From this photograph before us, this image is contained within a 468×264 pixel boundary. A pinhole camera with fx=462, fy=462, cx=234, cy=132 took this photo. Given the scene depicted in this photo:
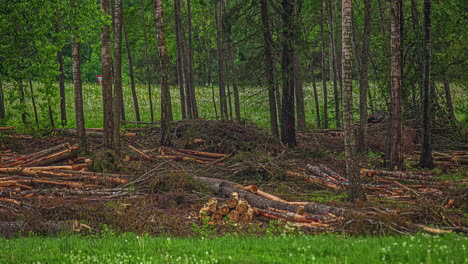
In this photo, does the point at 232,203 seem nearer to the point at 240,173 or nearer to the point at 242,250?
the point at 242,250

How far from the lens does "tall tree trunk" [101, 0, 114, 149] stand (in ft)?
62.5

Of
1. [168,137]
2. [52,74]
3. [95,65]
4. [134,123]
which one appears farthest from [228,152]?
[95,65]

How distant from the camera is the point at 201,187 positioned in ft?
47.1

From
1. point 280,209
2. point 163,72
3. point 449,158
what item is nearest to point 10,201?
point 280,209

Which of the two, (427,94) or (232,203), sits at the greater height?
(427,94)

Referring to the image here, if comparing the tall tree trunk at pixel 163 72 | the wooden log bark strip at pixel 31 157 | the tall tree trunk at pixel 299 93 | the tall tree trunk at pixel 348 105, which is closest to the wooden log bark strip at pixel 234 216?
the tall tree trunk at pixel 348 105

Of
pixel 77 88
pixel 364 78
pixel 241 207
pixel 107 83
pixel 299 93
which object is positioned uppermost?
pixel 107 83

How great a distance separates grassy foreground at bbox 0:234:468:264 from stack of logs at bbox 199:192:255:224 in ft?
7.94

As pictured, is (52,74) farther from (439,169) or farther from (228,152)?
(439,169)

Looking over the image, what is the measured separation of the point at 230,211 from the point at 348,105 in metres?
4.27

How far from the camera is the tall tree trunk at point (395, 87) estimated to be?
16.6m

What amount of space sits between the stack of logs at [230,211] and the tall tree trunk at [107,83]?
9.34 m

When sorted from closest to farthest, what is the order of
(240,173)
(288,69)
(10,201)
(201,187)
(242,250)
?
(242,250) < (10,201) < (201,187) < (240,173) < (288,69)

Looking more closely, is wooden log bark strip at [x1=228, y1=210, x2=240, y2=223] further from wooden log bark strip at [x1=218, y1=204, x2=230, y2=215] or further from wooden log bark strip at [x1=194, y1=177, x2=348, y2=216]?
wooden log bark strip at [x1=194, y1=177, x2=348, y2=216]
